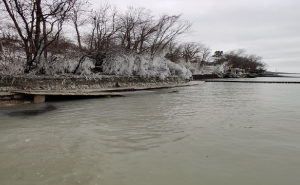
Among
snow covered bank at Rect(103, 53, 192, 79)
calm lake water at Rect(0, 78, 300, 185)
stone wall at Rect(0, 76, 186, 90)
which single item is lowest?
calm lake water at Rect(0, 78, 300, 185)

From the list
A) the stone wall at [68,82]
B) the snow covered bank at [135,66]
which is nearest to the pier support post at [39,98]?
the stone wall at [68,82]

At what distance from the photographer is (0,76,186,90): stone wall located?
11250 millimetres

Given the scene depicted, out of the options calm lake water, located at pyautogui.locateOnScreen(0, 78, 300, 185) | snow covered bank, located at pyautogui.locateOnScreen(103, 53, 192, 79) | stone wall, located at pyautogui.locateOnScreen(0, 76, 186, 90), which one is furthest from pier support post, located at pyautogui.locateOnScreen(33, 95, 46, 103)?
snow covered bank, located at pyautogui.locateOnScreen(103, 53, 192, 79)

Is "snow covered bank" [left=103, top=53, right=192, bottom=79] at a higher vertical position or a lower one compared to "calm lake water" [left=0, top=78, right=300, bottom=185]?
higher

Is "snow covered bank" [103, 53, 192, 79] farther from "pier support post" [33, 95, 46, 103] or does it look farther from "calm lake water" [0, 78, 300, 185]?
"calm lake water" [0, 78, 300, 185]

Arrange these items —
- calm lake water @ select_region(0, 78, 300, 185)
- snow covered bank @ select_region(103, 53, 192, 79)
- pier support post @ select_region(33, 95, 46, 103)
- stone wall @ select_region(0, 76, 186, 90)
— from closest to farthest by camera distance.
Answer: calm lake water @ select_region(0, 78, 300, 185) < pier support post @ select_region(33, 95, 46, 103) < stone wall @ select_region(0, 76, 186, 90) < snow covered bank @ select_region(103, 53, 192, 79)

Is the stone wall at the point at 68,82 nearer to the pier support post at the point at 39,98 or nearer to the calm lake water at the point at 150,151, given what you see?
the pier support post at the point at 39,98

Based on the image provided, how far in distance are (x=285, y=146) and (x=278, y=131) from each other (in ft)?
3.78

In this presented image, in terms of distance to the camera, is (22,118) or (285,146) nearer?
(285,146)

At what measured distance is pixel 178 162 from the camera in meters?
3.42

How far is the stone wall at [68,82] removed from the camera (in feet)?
36.9

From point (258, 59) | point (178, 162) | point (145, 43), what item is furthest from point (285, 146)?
point (258, 59)

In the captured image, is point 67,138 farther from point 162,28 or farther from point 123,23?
point 162,28

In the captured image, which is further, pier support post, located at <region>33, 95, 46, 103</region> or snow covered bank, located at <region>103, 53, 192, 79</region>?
snow covered bank, located at <region>103, 53, 192, 79</region>
